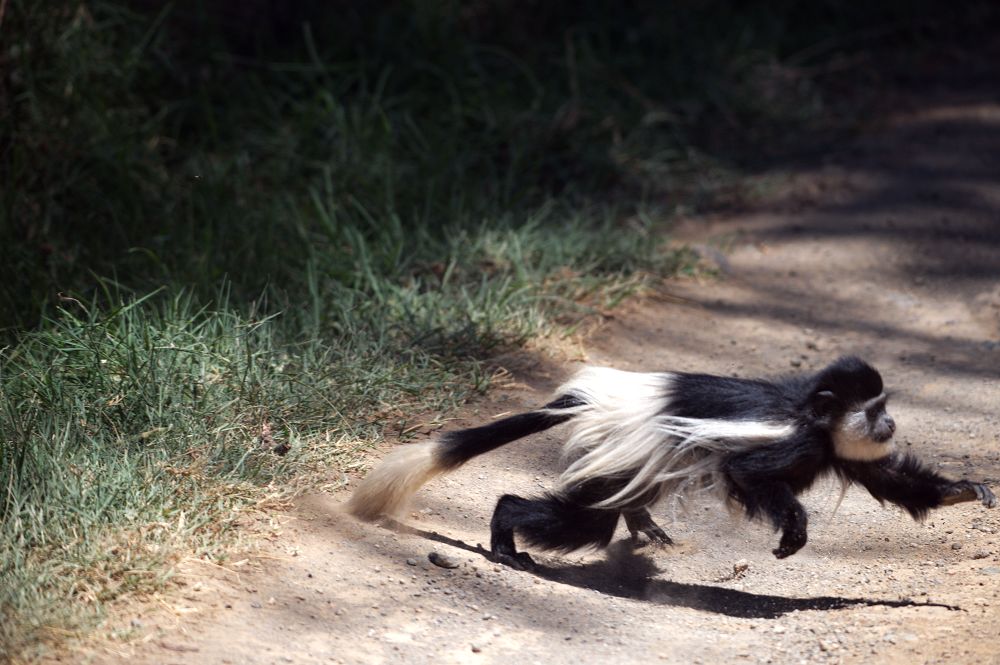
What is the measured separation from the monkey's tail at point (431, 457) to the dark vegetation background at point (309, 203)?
0.99 ft

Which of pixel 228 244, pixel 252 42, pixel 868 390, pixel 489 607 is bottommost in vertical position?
pixel 489 607

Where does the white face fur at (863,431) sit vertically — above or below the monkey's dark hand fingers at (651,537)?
above

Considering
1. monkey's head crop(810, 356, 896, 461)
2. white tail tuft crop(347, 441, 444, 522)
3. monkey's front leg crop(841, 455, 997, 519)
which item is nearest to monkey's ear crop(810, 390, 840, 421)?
monkey's head crop(810, 356, 896, 461)

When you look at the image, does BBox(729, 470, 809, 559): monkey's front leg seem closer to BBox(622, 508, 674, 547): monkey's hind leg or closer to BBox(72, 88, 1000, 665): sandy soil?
BBox(72, 88, 1000, 665): sandy soil

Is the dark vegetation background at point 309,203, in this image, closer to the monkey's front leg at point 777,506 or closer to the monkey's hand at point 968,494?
the monkey's front leg at point 777,506

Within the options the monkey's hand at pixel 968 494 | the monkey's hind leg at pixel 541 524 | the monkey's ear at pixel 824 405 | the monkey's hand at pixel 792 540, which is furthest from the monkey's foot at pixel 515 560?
the monkey's hand at pixel 968 494

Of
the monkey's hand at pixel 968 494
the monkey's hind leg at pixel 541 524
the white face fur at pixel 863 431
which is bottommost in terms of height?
the monkey's hind leg at pixel 541 524

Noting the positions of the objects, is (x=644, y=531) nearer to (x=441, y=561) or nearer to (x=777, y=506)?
(x=777, y=506)

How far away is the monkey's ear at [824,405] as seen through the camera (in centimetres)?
314

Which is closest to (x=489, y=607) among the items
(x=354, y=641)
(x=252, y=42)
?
(x=354, y=641)

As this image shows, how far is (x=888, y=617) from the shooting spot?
9.96ft

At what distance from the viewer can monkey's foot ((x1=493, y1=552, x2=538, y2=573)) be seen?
3285 millimetres

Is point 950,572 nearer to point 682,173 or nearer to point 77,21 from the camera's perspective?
point 682,173

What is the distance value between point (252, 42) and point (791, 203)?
12.3 feet
